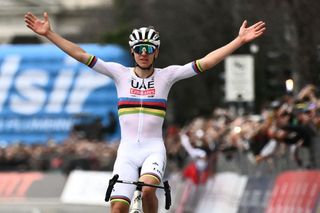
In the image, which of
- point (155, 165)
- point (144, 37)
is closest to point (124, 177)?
point (155, 165)

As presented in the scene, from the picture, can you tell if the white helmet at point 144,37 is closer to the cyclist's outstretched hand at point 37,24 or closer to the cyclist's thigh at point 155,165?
the cyclist's outstretched hand at point 37,24

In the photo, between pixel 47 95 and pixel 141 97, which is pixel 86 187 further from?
pixel 141 97

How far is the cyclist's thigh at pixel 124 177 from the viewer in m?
14.2

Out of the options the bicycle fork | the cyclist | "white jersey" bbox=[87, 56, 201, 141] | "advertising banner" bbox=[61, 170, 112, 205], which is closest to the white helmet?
the cyclist

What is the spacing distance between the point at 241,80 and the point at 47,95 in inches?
750

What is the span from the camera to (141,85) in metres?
14.6

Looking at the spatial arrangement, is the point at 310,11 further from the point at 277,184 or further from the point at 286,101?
the point at 277,184

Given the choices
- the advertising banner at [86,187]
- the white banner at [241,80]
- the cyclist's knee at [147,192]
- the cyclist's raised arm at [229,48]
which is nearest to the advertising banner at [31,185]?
the advertising banner at [86,187]

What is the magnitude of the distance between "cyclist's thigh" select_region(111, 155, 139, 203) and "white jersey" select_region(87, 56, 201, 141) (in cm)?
31

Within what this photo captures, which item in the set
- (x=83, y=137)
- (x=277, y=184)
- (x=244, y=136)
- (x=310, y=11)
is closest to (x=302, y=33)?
(x=310, y=11)

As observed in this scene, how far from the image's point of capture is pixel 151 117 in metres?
14.6

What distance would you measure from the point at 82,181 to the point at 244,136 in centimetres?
1012

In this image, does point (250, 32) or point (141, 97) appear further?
point (250, 32)

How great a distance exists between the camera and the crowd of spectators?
70.0ft
